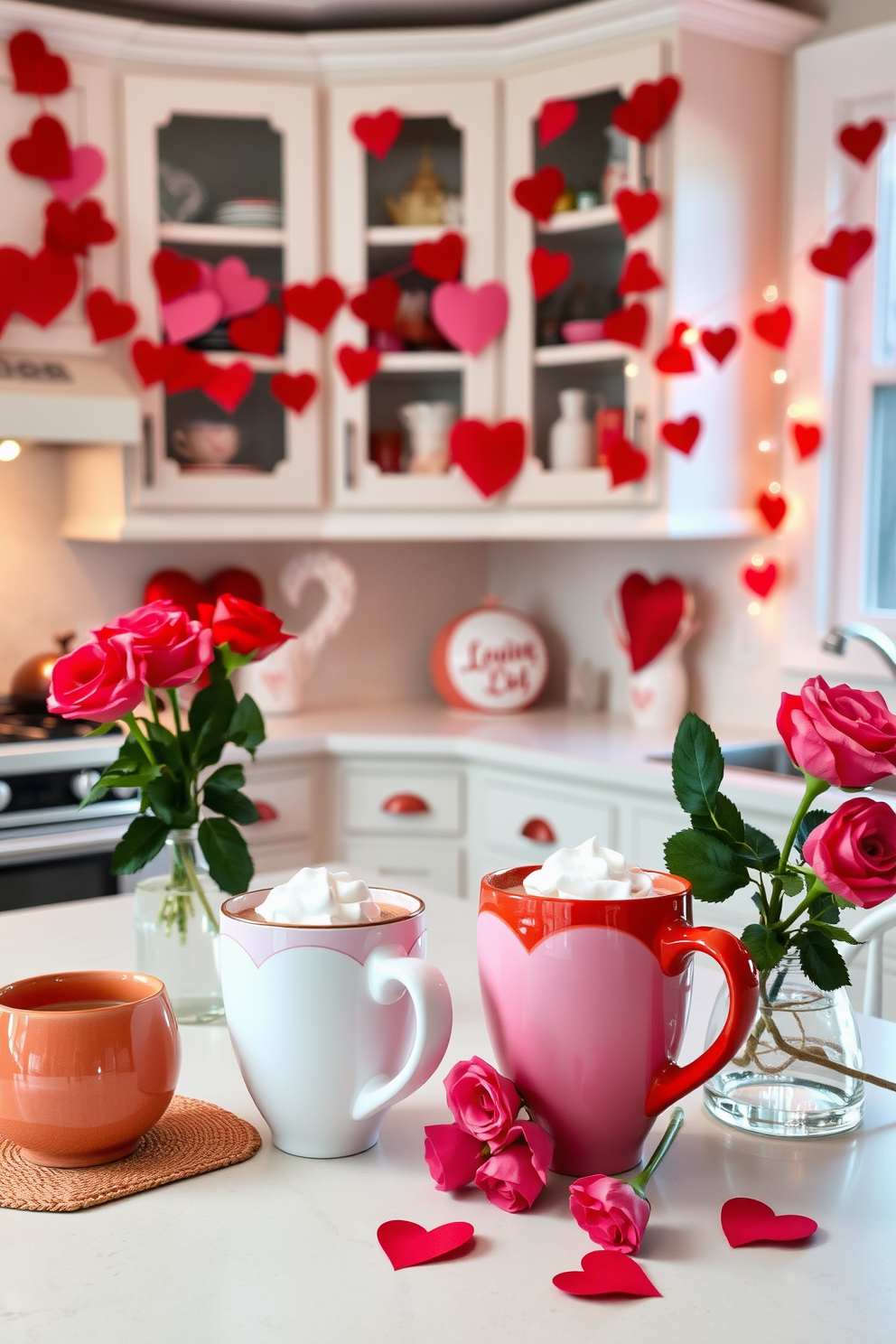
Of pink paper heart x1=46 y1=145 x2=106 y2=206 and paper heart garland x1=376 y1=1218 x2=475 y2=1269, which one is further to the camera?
pink paper heart x1=46 y1=145 x2=106 y2=206

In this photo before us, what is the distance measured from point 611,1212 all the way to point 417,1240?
0.32ft

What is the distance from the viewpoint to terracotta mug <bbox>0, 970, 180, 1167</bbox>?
0.72 meters

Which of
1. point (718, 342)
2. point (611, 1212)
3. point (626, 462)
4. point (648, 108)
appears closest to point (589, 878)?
point (611, 1212)

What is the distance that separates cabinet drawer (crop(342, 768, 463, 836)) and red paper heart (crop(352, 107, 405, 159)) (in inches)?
50.4

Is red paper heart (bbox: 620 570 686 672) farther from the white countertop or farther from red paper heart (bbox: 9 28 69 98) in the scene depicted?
the white countertop

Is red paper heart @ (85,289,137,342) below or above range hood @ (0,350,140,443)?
above

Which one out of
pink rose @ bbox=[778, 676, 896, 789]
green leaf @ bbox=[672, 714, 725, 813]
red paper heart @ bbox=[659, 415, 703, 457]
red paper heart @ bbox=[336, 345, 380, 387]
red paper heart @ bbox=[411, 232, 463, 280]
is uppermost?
red paper heart @ bbox=[411, 232, 463, 280]

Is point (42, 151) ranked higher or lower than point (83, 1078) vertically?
higher

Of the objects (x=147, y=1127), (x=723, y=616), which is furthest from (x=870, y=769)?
(x=723, y=616)

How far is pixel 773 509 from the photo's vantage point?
2707 millimetres

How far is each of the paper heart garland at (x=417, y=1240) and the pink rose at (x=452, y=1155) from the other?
4cm

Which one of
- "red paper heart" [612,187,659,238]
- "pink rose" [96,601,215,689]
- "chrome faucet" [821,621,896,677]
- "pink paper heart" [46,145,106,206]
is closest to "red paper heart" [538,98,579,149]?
"red paper heart" [612,187,659,238]

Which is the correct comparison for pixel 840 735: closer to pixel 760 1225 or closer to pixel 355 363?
pixel 760 1225

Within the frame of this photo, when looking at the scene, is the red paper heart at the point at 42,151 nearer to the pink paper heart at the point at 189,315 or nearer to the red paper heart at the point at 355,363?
the pink paper heart at the point at 189,315
